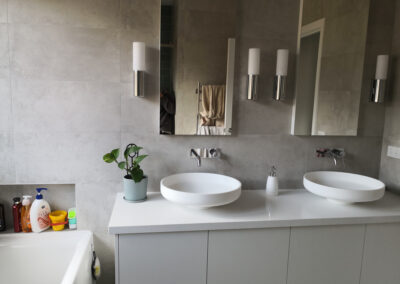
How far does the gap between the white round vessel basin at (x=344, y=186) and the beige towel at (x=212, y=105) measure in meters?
0.76

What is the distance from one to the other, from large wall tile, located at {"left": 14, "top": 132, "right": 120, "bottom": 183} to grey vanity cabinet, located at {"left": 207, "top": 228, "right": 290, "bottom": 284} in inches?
35.3

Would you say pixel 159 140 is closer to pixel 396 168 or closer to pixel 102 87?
pixel 102 87

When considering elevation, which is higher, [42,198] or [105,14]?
[105,14]

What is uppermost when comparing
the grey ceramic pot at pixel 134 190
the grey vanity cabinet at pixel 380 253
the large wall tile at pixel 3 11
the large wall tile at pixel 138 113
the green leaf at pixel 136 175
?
the large wall tile at pixel 3 11

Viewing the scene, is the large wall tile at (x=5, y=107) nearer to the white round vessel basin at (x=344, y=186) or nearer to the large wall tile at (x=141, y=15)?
the large wall tile at (x=141, y=15)

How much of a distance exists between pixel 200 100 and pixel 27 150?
4.05 feet

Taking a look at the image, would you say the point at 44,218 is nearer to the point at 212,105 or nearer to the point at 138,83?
the point at 138,83

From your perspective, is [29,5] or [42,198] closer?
[29,5]

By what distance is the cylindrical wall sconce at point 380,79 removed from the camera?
7.43ft

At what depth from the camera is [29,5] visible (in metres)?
1.89

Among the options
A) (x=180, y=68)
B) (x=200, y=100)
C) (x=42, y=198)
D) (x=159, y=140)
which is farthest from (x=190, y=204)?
(x=42, y=198)

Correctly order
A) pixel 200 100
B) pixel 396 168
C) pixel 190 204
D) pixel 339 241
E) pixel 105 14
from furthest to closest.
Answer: pixel 396 168 → pixel 200 100 → pixel 105 14 → pixel 339 241 → pixel 190 204

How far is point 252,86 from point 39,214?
174 centimetres

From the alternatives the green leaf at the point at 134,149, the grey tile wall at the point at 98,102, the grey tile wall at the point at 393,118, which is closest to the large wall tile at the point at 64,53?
the grey tile wall at the point at 98,102
